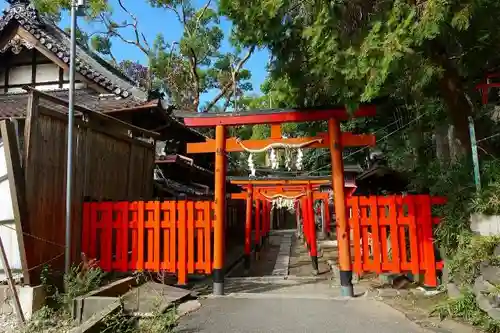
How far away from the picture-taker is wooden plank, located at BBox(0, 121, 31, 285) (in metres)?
6.43

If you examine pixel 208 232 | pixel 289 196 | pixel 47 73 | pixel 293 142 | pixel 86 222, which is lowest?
pixel 208 232

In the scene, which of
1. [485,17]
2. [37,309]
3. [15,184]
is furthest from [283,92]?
[37,309]

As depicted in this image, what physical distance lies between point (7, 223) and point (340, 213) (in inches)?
232

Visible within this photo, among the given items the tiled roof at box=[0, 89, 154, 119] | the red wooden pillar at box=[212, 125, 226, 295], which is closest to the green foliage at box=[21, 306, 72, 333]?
the red wooden pillar at box=[212, 125, 226, 295]

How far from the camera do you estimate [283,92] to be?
8234 mm

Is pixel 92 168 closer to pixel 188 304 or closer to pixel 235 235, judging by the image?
pixel 188 304

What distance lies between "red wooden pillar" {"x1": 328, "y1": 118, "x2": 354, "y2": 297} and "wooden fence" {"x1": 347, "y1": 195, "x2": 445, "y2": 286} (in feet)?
0.61

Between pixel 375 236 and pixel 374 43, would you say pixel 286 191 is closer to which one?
pixel 375 236

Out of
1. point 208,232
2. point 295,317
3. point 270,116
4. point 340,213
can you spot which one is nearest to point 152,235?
point 208,232

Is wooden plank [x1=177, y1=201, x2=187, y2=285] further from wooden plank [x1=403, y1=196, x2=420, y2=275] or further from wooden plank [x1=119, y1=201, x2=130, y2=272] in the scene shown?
wooden plank [x1=403, y1=196, x2=420, y2=275]

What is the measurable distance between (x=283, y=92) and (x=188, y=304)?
14.4ft

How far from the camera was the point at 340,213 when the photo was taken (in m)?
7.69

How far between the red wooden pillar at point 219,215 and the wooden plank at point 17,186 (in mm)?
3227

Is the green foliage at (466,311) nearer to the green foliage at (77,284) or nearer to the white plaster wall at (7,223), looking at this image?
the green foliage at (77,284)
